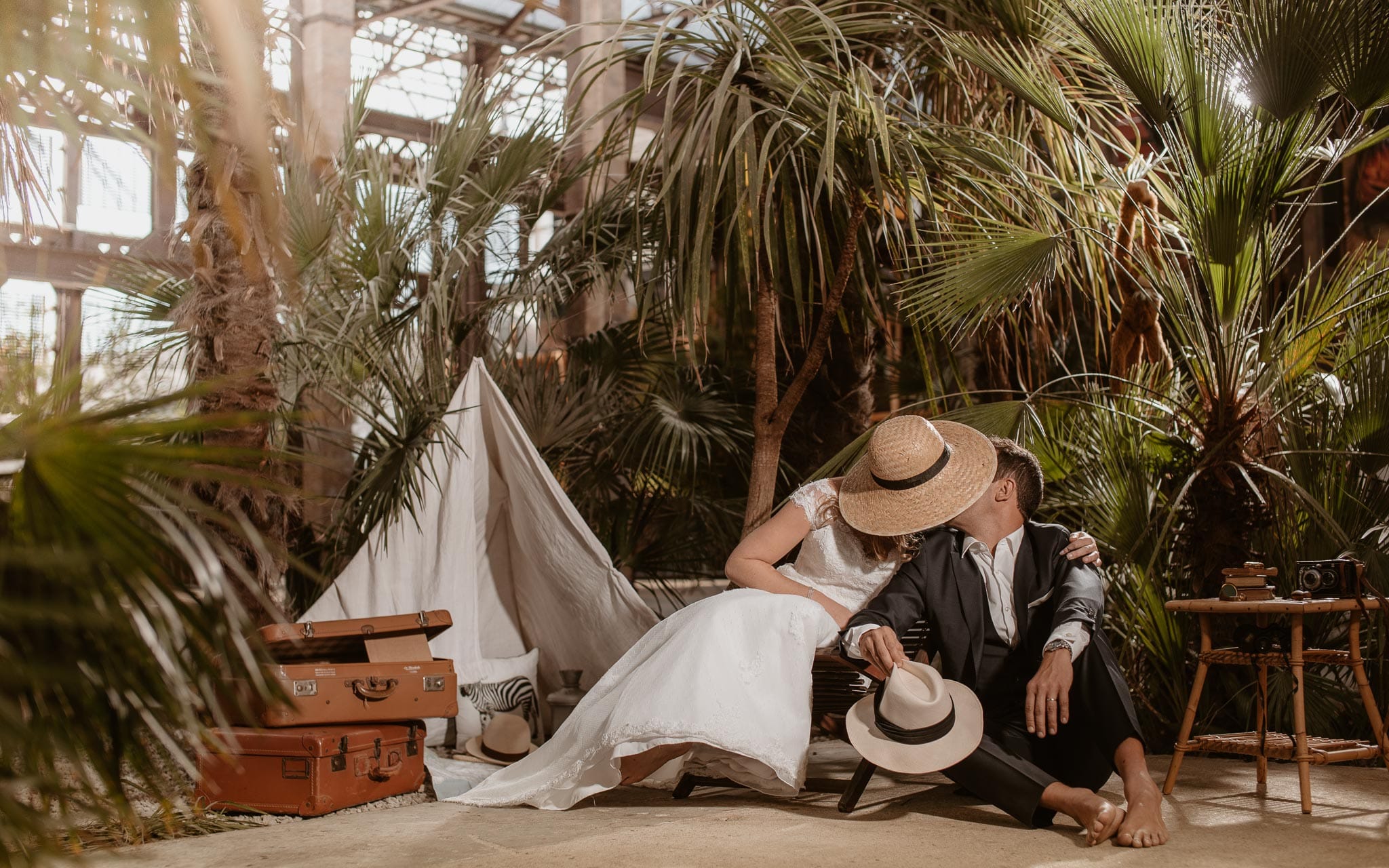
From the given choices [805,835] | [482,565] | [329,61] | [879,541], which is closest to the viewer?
[805,835]

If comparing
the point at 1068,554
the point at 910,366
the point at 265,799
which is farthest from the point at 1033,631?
the point at 910,366

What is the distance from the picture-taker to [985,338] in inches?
178

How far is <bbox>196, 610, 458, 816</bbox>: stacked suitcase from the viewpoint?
9.34ft

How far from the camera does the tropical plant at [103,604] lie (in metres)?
0.98

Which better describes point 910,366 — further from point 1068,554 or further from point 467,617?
point 1068,554

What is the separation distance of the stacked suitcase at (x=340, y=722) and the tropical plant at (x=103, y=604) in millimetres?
1671

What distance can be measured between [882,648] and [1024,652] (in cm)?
43

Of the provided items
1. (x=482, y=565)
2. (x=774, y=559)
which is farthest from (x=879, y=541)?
(x=482, y=565)

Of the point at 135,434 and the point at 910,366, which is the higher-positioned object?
the point at 910,366

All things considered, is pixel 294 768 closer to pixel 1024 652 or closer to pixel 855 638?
pixel 855 638

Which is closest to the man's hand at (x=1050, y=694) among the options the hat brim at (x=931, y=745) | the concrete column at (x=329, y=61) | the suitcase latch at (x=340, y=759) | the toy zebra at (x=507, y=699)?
the hat brim at (x=931, y=745)

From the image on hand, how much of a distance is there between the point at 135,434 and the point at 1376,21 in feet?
9.74

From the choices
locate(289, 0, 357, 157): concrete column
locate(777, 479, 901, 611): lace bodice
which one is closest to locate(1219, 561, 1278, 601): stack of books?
locate(777, 479, 901, 611): lace bodice

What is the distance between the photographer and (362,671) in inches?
123
